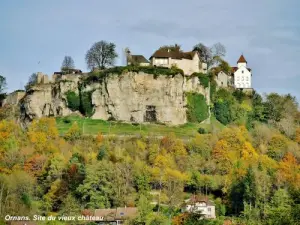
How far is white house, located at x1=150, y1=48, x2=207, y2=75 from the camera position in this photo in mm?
77562

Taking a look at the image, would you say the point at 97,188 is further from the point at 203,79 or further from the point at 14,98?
the point at 14,98

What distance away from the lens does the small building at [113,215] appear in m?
48.2

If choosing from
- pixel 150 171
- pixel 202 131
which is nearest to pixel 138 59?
pixel 202 131

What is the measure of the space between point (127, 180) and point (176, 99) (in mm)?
21791

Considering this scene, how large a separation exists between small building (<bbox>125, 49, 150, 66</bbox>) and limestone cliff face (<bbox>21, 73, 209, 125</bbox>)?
139 inches

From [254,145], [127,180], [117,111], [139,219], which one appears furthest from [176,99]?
[139,219]

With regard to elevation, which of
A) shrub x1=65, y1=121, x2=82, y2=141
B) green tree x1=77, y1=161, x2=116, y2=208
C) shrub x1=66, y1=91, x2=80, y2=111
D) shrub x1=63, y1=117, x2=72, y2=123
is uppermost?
shrub x1=66, y1=91, x2=80, y2=111

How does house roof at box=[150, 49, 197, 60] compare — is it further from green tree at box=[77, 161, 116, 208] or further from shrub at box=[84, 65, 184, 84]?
green tree at box=[77, 161, 116, 208]

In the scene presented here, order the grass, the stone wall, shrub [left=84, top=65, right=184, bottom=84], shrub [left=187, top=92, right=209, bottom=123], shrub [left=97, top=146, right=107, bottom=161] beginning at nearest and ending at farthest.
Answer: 1. shrub [left=97, top=146, right=107, bottom=161]
2. the grass
3. shrub [left=84, top=65, right=184, bottom=84]
4. shrub [left=187, top=92, right=209, bottom=123]
5. the stone wall

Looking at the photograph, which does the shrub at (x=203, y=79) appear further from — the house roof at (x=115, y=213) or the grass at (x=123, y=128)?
the house roof at (x=115, y=213)

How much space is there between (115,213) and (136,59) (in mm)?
32340

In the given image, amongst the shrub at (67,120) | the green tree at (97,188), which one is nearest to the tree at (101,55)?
the shrub at (67,120)

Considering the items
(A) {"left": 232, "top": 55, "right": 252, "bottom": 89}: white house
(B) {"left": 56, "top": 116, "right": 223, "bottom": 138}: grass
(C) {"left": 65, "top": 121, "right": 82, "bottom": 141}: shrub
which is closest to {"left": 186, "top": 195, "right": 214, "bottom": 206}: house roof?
(B) {"left": 56, "top": 116, "right": 223, "bottom": 138}: grass

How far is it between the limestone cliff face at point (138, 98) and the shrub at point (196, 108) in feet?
1.89
